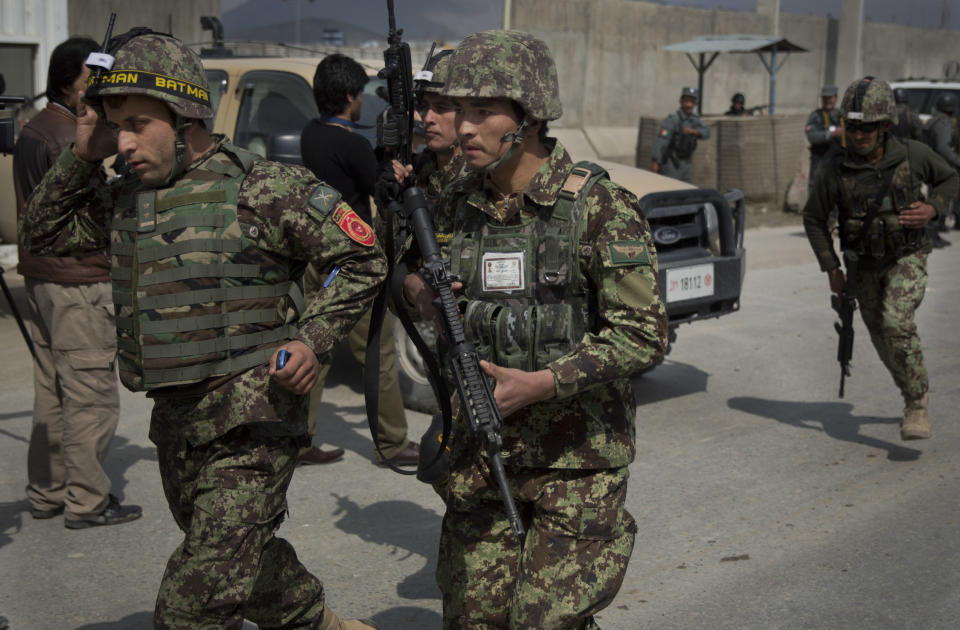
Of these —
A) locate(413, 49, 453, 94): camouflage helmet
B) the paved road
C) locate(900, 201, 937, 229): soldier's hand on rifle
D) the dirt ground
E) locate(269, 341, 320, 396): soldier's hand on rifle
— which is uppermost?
locate(413, 49, 453, 94): camouflage helmet

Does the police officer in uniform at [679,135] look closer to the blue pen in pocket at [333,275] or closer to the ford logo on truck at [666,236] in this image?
the ford logo on truck at [666,236]

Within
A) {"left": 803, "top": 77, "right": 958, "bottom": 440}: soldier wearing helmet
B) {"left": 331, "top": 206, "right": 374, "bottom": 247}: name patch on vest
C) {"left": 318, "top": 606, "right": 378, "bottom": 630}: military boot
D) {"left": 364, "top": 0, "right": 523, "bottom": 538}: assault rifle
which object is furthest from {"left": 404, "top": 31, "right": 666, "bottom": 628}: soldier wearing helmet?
{"left": 803, "top": 77, "right": 958, "bottom": 440}: soldier wearing helmet

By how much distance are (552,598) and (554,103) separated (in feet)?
4.21

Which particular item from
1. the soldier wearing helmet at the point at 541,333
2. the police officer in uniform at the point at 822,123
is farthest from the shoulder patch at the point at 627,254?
the police officer in uniform at the point at 822,123

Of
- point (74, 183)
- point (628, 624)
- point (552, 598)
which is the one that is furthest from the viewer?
point (628, 624)

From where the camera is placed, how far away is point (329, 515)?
5270 mm

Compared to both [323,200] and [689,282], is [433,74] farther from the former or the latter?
[689,282]

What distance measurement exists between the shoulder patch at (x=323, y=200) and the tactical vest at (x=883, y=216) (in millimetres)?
3749

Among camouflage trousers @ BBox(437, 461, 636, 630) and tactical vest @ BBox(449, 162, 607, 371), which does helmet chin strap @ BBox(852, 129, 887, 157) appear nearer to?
tactical vest @ BBox(449, 162, 607, 371)

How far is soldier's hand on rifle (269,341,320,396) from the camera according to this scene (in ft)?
10.1

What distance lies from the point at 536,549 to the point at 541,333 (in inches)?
21.9

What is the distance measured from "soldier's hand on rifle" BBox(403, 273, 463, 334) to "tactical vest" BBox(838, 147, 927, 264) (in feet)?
11.9

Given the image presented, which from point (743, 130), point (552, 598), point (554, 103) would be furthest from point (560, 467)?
point (743, 130)

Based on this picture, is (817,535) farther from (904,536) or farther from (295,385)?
(295,385)
